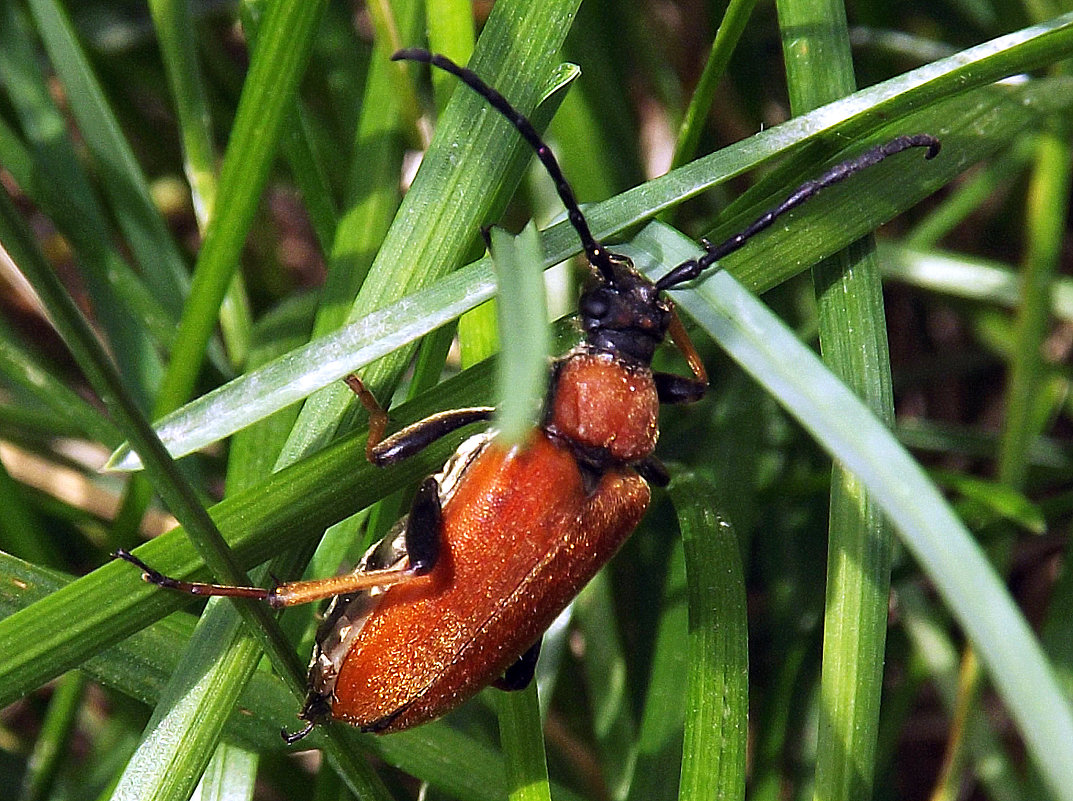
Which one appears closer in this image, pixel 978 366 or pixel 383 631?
pixel 383 631

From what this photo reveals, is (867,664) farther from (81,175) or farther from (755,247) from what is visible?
(81,175)

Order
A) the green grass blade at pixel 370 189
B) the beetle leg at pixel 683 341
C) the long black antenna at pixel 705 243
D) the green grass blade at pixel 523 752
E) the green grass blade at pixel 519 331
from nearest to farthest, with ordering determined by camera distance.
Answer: the green grass blade at pixel 519 331, the long black antenna at pixel 705 243, the green grass blade at pixel 523 752, the green grass blade at pixel 370 189, the beetle leg at pixel 683 341

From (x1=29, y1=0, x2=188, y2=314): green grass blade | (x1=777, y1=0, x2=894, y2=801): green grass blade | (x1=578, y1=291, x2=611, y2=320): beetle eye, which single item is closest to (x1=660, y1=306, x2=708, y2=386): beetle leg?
(x1=578, y1=291, x2=611, y2=320): beetle eye

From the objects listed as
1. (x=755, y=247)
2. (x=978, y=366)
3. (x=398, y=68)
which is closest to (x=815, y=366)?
(x=755, y=247)

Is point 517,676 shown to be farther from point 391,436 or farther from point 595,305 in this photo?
point 595,305

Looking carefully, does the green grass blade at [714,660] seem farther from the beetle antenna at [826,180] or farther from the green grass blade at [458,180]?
the green grass blade at [458,180]

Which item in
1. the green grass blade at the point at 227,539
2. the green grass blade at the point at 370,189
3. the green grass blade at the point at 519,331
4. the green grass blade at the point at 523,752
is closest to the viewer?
the green grass blade at the point at 519,331

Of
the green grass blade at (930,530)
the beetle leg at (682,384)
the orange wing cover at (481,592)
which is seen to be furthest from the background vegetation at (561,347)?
the beetle leg at (682,384)
